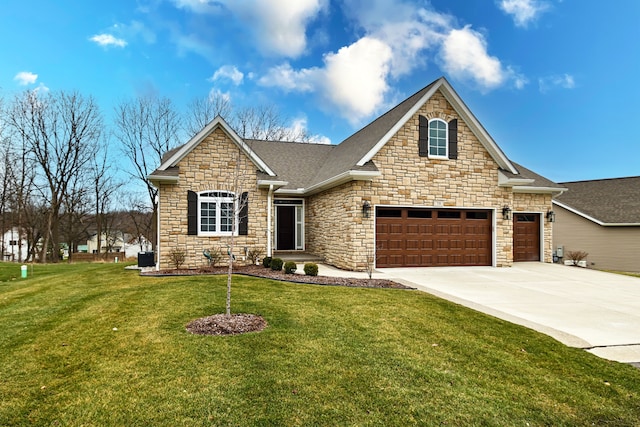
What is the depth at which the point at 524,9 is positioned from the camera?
48.3 feet

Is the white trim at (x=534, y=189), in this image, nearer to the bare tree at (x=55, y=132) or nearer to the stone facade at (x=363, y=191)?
the stone facade at (x=363, y=191)

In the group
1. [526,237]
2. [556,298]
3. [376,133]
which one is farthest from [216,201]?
[526,237]

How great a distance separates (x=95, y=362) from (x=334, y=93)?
70.1ft

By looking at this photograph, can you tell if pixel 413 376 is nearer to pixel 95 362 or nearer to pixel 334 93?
pixel 95 362

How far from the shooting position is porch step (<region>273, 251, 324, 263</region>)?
1524cm

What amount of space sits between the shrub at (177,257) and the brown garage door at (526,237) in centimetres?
1460

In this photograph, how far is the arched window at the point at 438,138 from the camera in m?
13.8

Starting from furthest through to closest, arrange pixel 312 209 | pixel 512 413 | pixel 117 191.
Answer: pixel 117 191 < pixel 312 209 < pixel 512 413

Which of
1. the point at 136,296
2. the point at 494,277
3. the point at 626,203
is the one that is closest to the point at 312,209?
the point at 494,277

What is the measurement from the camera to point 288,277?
1059 cm

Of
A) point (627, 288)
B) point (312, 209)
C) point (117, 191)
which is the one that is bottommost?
point (627, 288)

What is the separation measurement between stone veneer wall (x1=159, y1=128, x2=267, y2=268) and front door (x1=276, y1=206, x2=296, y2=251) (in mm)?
3684

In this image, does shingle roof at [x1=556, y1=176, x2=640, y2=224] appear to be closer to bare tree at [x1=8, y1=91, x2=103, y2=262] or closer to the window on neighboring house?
the window on neighboring house

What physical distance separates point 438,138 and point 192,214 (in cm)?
980
